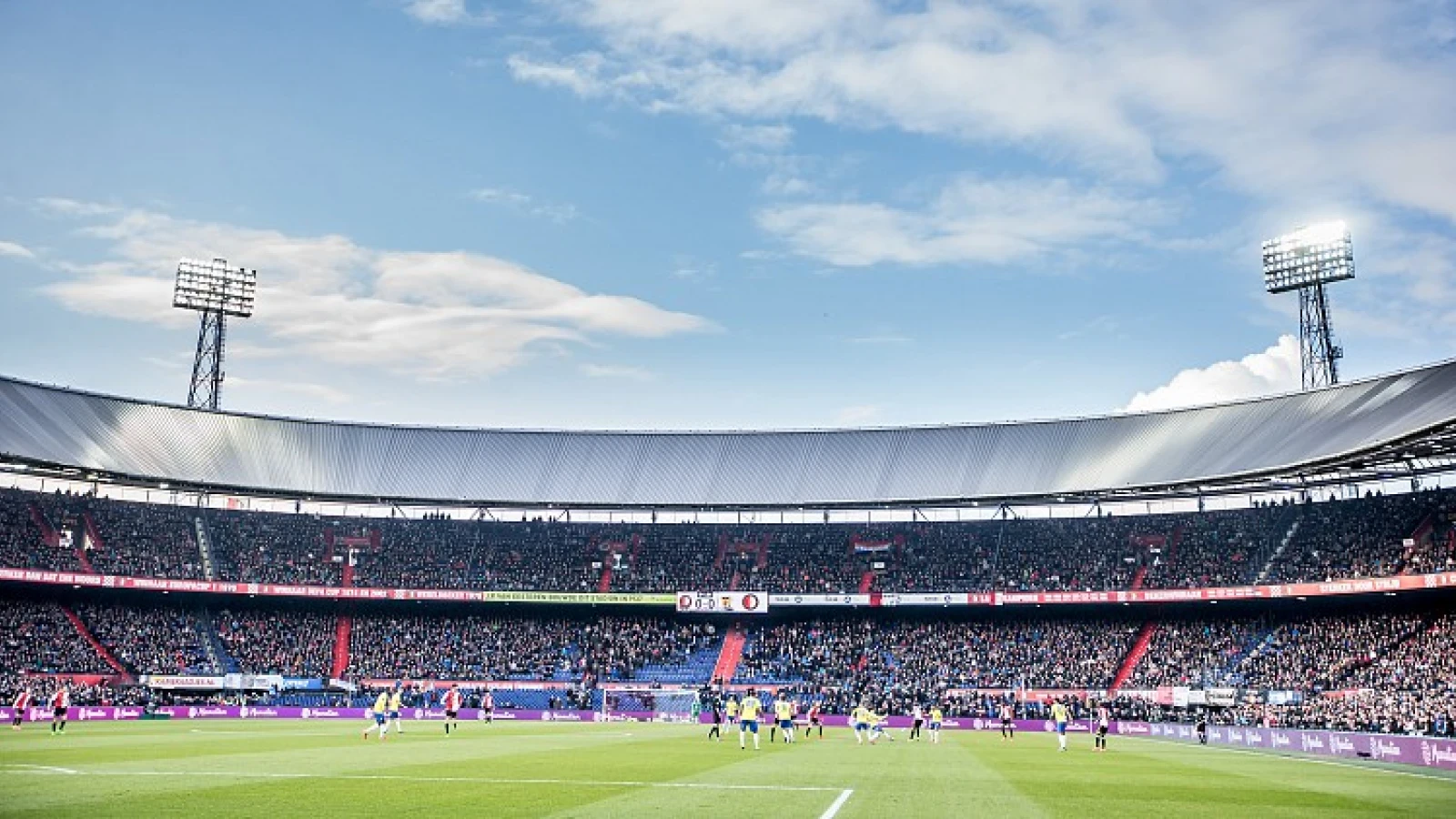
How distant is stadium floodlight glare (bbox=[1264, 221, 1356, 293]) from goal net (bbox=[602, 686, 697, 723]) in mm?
41431

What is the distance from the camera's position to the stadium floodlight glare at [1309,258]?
222ft

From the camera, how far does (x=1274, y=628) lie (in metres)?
66.6

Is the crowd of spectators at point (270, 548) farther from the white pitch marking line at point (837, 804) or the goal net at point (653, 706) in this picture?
the white pitch marking line at point (837, 804)

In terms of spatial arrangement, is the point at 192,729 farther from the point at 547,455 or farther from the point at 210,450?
the point at 547,455

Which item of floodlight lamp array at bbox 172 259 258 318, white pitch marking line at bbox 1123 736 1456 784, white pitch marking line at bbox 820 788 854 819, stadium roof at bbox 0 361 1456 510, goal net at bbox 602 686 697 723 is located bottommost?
goal net at bbox 602 686 697 723

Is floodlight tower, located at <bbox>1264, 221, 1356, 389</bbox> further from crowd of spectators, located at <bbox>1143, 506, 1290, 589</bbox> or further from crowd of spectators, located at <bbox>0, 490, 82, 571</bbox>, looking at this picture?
crowd of spectators, located at <bbox>0, 490, 82, 571</bbox>

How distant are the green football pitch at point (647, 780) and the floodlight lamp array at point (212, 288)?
38.8 metres

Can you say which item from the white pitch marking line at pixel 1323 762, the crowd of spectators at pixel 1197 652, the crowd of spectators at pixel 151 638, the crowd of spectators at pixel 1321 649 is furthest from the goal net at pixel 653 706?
the crowd of spectators at pixel 1321 649

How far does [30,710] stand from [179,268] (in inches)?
1280

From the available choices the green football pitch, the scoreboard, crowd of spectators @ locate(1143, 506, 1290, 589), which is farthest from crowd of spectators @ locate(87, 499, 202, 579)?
crowd of spectators @ locate(1143, 506, 1290, 589)

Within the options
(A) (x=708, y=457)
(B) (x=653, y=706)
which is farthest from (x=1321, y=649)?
(A) (x=708, y=457)

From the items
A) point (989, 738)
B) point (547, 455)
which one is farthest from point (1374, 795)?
point (547, 455)

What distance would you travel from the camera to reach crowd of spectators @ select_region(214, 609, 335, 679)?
72.4 m

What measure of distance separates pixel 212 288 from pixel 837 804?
223ft
